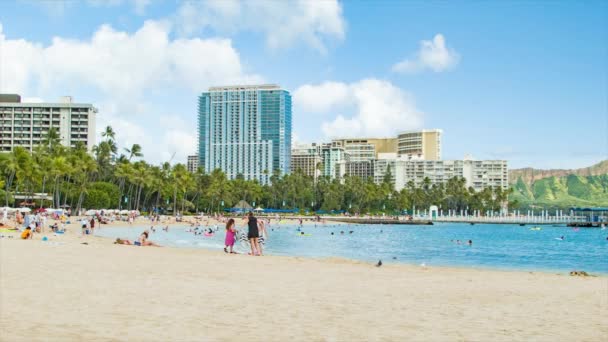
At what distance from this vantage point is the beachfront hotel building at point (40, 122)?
161000mm

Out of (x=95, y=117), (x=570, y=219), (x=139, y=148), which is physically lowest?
(x=570, y=219)

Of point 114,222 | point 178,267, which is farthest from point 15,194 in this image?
point 178,267

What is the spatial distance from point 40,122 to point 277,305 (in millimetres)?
165752

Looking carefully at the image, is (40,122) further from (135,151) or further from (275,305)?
(275,305)

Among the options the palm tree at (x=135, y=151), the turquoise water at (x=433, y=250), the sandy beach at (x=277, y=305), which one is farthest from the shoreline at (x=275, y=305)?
the palm tree at (x=135, y=151)

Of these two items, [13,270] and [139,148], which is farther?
[139,148]

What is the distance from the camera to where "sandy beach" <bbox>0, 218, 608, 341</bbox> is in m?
9.34

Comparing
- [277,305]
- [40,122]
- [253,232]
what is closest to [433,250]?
[253,232]

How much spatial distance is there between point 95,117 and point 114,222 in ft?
321

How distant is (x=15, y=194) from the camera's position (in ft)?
296

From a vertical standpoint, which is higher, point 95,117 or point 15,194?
point 95,117

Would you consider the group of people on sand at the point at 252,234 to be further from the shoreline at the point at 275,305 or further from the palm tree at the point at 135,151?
the palm tree at the point at 135,151

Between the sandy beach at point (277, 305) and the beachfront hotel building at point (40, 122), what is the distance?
500ft

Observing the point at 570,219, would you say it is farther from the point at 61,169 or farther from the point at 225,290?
the point at 225,290
